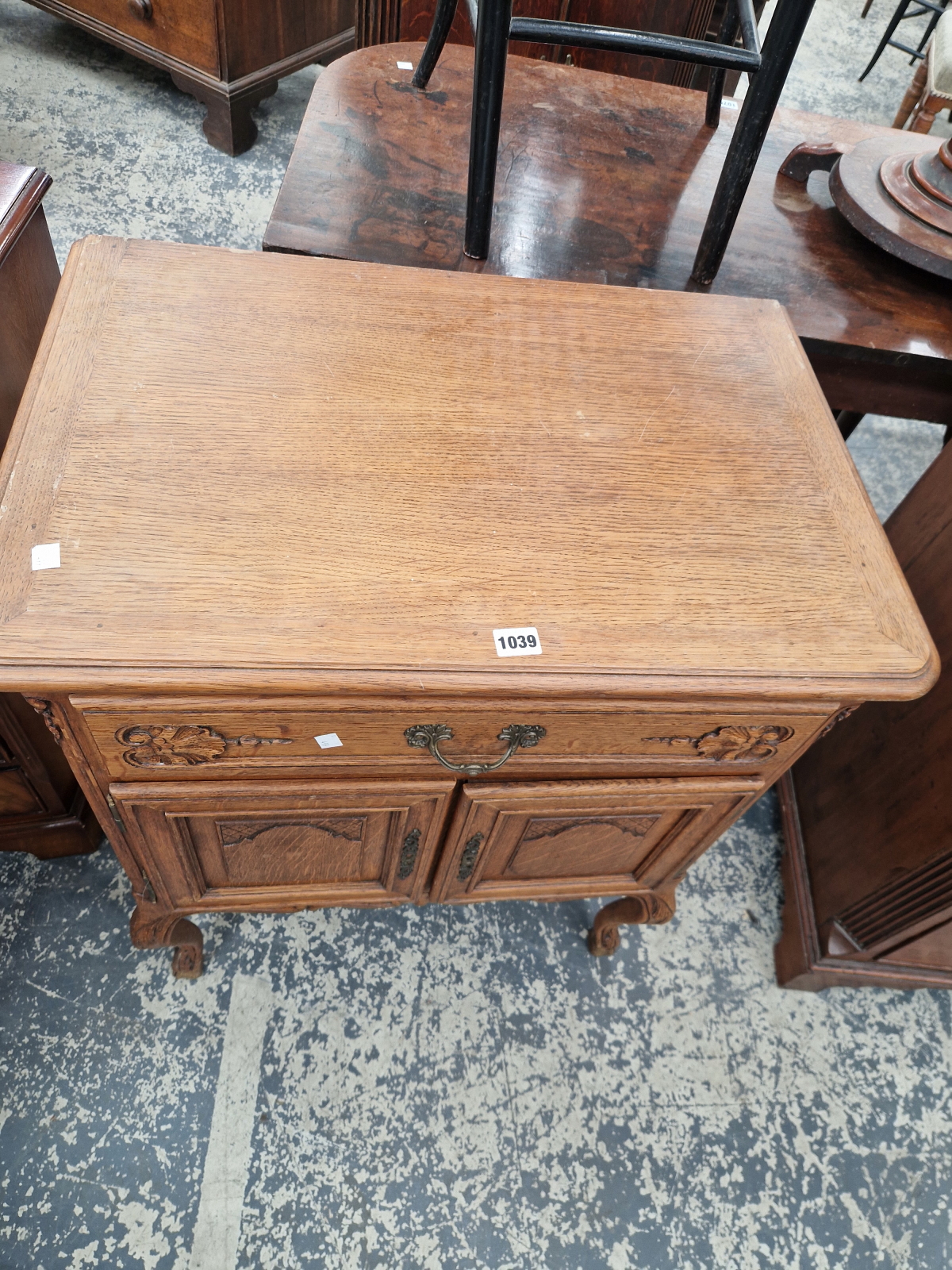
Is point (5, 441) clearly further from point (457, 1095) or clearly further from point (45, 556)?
point (457, 1095)

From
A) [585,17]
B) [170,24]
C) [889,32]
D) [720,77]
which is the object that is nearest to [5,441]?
[720,77]

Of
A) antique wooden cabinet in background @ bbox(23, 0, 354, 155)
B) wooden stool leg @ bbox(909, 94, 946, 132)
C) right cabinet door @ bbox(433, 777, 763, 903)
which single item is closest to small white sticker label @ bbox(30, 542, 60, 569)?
right cabinet door @ bbox(433, 777, 763, 903)

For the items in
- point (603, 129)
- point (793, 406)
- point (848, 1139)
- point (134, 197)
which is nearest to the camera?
point (793, 406)

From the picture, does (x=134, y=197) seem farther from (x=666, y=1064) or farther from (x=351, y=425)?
(x=666, y=1064)

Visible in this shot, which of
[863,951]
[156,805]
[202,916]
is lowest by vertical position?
[202,916]

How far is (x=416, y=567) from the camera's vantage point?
0.63m

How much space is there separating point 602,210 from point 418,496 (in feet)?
2.37

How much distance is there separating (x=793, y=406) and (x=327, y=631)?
54 centimetres

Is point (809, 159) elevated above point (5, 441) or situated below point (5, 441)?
above

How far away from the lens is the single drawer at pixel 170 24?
1940 millimetres

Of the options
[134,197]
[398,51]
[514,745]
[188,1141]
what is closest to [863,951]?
[514,745]

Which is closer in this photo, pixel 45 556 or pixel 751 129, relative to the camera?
pixel 45 556

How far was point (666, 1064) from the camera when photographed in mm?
1143

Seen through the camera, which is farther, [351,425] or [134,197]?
[134,197]
